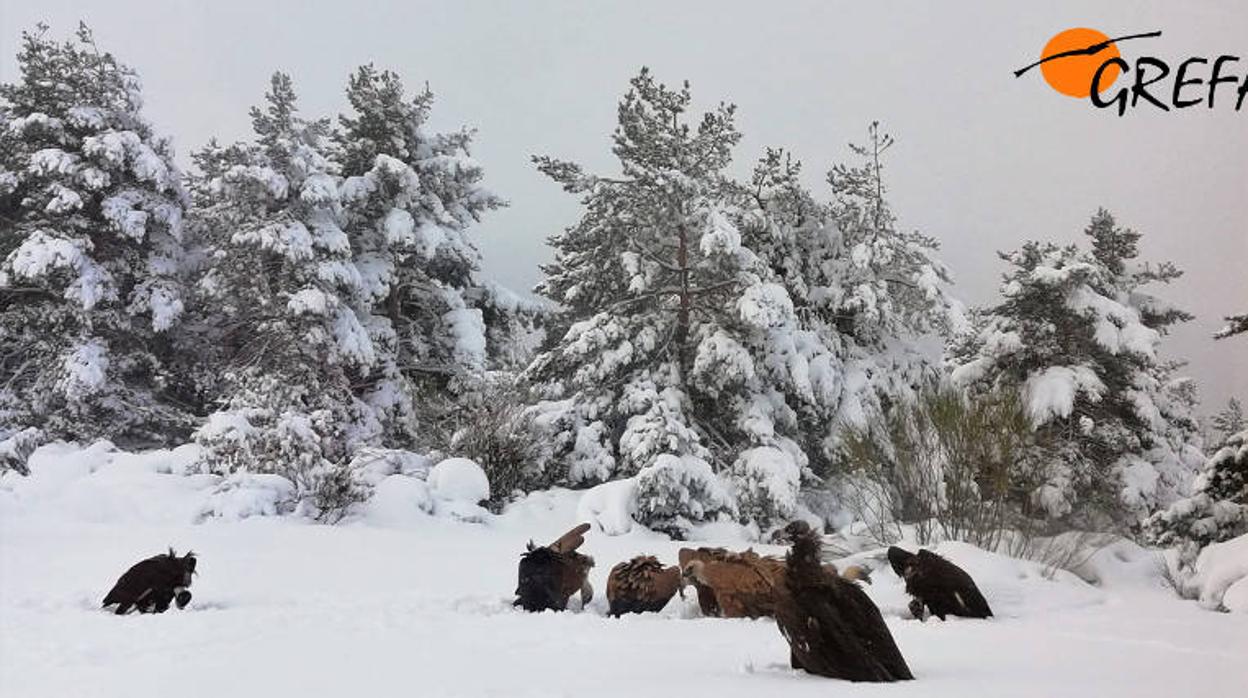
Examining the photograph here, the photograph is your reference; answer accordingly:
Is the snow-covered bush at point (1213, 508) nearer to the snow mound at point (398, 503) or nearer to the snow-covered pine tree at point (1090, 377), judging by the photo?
the snow-covered pine tree at point (1090, 377)

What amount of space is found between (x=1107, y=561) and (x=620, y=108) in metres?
12.5

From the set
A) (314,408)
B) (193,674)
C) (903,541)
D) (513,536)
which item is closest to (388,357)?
(314,408)

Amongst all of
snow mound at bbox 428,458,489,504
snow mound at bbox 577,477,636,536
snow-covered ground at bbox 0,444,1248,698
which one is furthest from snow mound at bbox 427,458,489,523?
snow-covered ground at bbox 0,444,1248,698

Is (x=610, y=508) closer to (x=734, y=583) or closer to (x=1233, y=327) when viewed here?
(x=734, y=583)

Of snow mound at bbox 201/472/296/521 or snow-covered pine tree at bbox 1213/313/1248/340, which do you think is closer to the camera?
snow-covered pine tree at bbox 1213/313/1248/340

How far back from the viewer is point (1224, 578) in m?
6.26

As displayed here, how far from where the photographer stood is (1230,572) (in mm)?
6273

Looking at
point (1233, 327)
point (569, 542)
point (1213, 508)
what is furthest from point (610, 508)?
point (1233, 327)

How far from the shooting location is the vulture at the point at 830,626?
3152 millimetres

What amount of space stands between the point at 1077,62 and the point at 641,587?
4.39 meters

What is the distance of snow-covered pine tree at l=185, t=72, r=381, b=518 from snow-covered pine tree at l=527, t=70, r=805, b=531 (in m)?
4.18

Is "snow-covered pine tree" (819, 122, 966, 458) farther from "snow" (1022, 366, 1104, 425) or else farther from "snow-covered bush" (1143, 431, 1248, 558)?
"snow-covered bush" (1143, 431, 1248, 558)

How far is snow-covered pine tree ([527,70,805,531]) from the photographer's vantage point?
14.3 metres

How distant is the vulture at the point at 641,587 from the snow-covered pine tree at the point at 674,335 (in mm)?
7076
